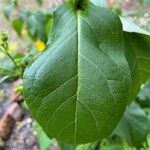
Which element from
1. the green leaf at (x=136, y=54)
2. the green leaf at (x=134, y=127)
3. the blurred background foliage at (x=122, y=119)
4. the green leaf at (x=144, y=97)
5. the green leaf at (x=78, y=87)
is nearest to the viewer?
A: the green leaf at (x=78, y=87)

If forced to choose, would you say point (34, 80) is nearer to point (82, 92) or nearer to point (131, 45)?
Answer: point (82, 92)

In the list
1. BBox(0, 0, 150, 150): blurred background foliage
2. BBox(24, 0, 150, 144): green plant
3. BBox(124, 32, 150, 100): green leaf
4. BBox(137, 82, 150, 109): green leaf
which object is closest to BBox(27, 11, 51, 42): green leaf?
BBox(0, 0, 150, 150): blurred background foliage

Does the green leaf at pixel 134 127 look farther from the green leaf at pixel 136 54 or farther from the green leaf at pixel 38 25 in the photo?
the green leaf at pixel 136 54

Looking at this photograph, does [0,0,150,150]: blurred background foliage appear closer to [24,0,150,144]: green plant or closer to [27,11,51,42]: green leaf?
[27,11,51,42]: green leaf

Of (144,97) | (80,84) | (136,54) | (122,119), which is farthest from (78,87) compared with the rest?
(144,97)

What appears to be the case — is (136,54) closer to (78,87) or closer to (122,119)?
(78,87)

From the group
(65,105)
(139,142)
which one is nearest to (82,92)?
(65,105)

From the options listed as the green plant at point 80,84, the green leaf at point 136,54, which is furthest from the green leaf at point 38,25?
the green plant at point 80,84
